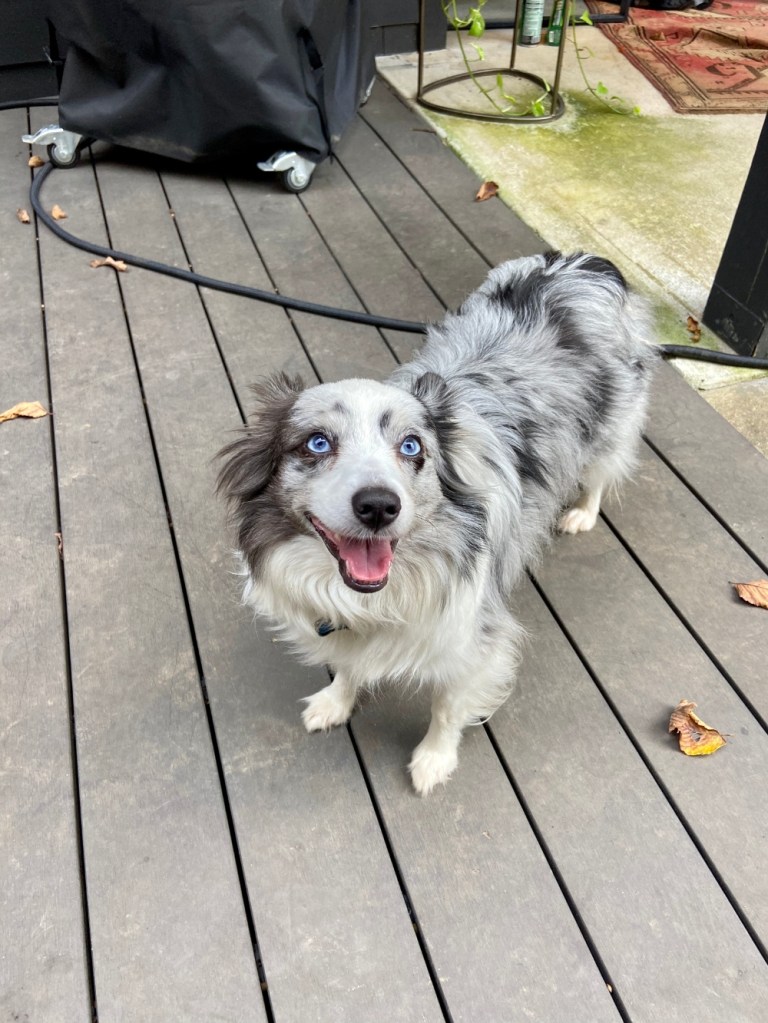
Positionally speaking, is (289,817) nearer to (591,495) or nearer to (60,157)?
(591,495)

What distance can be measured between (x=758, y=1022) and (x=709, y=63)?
5218 mm

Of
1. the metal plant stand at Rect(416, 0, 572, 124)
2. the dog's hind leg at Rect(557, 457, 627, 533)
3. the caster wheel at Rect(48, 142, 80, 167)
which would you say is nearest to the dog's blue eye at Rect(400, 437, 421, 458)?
the dog's hind leg at Rect(557, 457, 627, 533)

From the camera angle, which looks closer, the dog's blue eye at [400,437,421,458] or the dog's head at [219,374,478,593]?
the dog's head at [219,374,478,593]

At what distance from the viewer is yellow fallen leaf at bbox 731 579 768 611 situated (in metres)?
2.18

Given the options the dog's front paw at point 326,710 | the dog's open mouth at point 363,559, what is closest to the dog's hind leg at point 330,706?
the dog's front paw at point 326,710

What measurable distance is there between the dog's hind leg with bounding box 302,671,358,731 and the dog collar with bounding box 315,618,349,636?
245mm

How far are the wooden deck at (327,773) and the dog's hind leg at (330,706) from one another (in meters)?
0.04

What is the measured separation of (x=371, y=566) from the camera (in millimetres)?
1507

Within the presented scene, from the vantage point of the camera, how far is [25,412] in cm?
275

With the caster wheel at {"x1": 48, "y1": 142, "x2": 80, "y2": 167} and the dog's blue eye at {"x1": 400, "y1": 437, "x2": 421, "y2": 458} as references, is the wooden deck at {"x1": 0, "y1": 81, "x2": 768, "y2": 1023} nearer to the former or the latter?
the dog's blue eye at {"x1": 400, "y1": 437, "x2": 421, "y2": 458}

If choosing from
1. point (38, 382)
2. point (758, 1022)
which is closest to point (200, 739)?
point (758, 1022)

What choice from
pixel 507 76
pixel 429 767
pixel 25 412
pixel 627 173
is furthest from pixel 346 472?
pixel 507 76

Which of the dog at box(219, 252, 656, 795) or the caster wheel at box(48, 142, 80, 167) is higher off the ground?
the dog at box(219, 252, 656, 795)

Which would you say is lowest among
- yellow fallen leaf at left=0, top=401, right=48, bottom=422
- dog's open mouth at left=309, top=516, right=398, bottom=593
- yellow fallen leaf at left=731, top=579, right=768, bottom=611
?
yellow fallen leaf at left=0, top=401, right=48, bottom=422
